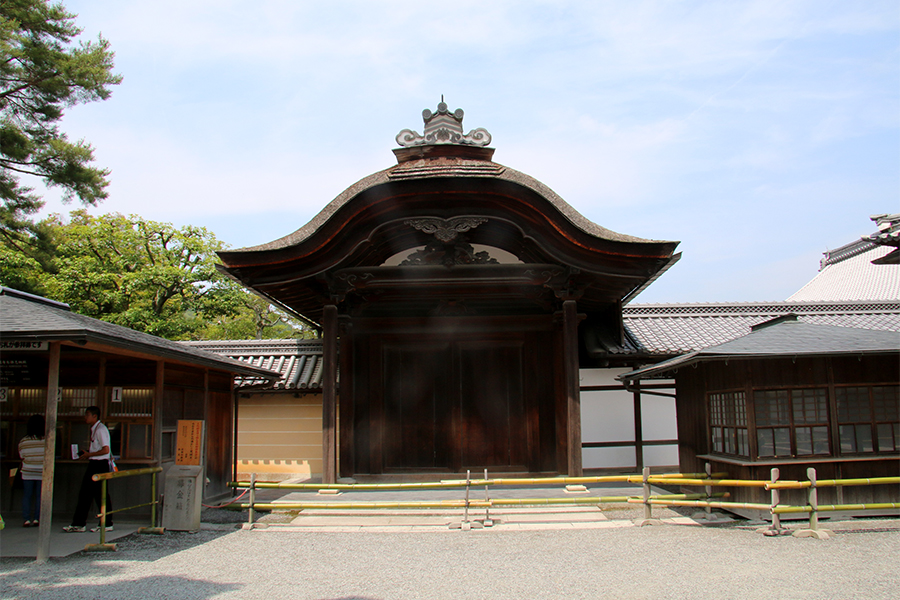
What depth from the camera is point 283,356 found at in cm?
1533

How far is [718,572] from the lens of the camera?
5.82m

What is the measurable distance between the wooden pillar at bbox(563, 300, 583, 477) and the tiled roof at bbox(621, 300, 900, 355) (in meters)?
3.29

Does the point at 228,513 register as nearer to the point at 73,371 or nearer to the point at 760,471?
the point at 73,371

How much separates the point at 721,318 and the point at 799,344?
7732mm

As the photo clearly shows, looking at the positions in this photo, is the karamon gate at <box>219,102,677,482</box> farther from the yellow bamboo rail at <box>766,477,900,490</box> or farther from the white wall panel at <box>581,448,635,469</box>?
the yellow bamboo rail at <box>766,477,900,490</box>

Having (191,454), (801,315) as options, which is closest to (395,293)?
(191,454)

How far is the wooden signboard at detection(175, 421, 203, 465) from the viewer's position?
8.38m

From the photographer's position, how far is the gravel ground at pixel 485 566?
5.41m

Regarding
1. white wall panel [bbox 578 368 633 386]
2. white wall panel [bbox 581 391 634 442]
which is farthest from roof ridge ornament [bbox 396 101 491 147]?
white wall panel [bbox 581 391 634 442]

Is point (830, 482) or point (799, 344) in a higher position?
point (799, 344)

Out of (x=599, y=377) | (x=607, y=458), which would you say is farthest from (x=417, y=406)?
(x=607, y=458)

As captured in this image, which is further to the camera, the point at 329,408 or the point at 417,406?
the point at 417,406

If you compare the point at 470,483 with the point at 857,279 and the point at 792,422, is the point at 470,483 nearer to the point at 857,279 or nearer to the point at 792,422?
the point at 792,422

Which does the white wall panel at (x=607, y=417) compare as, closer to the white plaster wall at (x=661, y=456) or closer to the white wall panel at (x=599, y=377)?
the white wall panel at (x=599, y=377)
